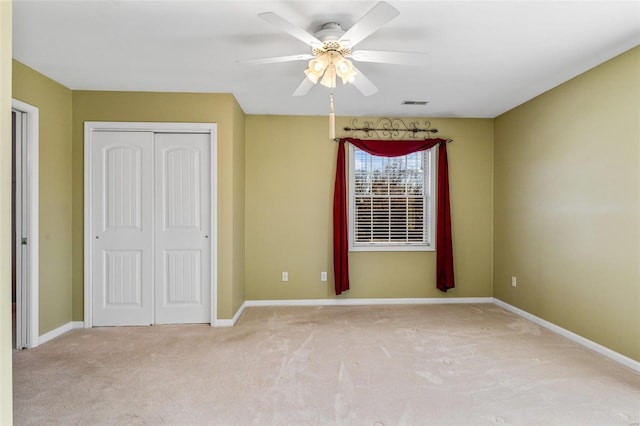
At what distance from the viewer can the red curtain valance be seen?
4.67m

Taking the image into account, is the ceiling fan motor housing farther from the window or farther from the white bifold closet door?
the window

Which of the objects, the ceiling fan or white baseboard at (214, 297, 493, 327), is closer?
the ceiling fan

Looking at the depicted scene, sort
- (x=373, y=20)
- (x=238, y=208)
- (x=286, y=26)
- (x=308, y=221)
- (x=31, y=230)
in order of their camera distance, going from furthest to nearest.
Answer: (x=308, y=221)
(x=238, y=208)
(x=31, y=230)
(x=286, y=26)
(x=373, y=20)

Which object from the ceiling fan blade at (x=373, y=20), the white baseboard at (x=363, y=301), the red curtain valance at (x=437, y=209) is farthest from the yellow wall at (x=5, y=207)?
the red curtain valance at (x=437, y=209)

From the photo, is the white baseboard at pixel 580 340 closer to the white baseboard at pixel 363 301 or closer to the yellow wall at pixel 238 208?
the white baseboard at pixel 363 301

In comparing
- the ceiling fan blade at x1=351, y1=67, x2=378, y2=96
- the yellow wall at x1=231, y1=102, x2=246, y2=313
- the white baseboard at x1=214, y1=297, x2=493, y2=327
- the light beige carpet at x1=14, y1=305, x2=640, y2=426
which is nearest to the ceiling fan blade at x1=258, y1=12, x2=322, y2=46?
the ceiling fan blade at x1=351, y1=67, x2=378, y2=96

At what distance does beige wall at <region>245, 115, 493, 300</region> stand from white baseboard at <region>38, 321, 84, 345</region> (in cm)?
187

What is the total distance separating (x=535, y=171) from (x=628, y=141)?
1.14 m

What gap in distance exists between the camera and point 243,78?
347 centimetres

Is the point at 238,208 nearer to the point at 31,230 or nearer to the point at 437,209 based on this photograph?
the point at 31,230

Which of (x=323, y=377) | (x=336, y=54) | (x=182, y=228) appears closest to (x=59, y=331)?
(x=182, y=228)

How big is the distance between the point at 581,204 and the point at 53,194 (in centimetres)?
510

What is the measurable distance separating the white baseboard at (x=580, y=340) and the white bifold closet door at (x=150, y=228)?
363 centimetres

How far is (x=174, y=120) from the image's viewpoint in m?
3.89
